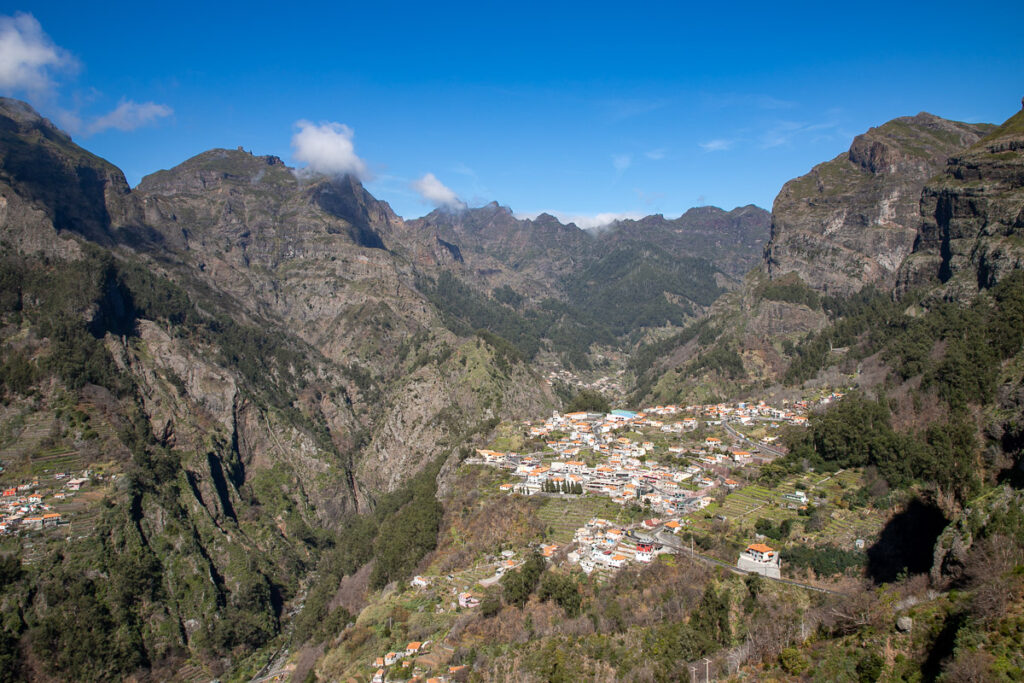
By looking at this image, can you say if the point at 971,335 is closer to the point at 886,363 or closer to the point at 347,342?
the point at 886,363

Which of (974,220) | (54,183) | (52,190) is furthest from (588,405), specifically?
(54,183)

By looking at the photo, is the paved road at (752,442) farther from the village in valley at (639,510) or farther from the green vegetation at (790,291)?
the green vegetation at (790,291)

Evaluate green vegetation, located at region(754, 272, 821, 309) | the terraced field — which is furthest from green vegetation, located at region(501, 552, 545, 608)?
green vegetation, located at region(754, 272, 821, 309)

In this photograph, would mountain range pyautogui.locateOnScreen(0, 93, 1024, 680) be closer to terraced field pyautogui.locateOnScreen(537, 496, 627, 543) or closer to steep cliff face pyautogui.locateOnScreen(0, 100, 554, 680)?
steep cliff face pyautogui.locateOnScreen(0, 100, 554, 680)

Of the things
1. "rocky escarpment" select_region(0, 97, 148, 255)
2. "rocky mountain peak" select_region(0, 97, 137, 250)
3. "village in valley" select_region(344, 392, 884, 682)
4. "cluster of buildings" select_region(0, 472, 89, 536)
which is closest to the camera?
"village in valley" select_region(344, 392, 884, 682)

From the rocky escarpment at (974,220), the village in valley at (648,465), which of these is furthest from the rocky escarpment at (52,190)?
the rocky escarpment at (974,220)

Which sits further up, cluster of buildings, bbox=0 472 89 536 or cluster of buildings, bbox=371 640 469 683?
cluster of buildings, bbox=0 472 89 536

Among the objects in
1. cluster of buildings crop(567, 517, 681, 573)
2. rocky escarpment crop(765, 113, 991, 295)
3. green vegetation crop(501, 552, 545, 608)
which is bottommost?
green vegetation crop(501, 552, 545, 608)
